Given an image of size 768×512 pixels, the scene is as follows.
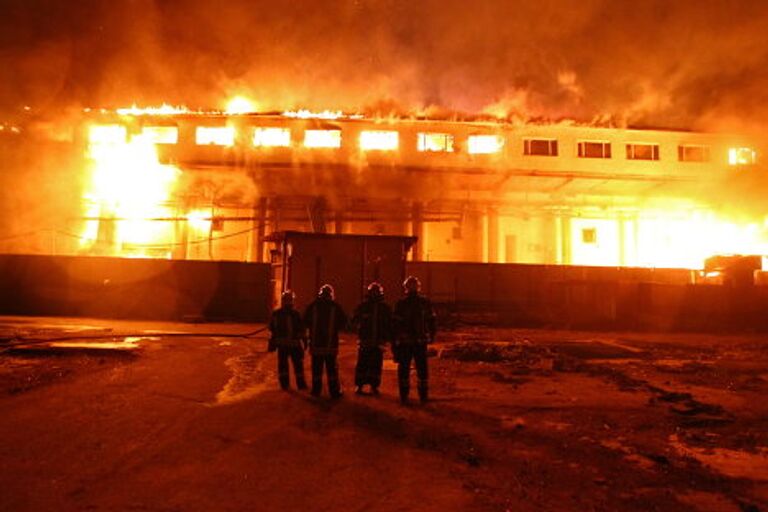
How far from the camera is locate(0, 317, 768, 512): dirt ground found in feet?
10.5

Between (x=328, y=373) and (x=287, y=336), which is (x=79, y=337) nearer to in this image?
(x=287, y=336)

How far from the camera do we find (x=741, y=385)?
6887mm

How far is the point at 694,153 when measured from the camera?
2411 centimetres

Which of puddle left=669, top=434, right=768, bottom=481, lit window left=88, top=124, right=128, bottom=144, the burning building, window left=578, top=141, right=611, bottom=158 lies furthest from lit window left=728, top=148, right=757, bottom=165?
lit window left=88, top=124, right=128, bottom=144

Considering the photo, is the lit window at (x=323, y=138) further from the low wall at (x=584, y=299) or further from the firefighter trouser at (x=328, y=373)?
the firefighter trouser at (x=328, y=373)

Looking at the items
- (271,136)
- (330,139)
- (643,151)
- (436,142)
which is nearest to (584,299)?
(436,142)

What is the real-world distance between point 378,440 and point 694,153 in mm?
25531

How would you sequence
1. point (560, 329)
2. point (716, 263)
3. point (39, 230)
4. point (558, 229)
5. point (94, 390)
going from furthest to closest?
point (558, 229) → point (39, 230) → point (716, 263) → point (560, 329) → point (94, 390)

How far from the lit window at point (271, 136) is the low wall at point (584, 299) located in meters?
9.40

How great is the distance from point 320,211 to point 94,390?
17.4 metres

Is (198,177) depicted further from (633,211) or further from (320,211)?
(633,211)

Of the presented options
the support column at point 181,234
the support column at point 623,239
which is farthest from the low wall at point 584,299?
the support column at point 181,234

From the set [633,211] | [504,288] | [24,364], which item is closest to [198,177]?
[504,288]

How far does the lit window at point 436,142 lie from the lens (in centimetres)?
2319
